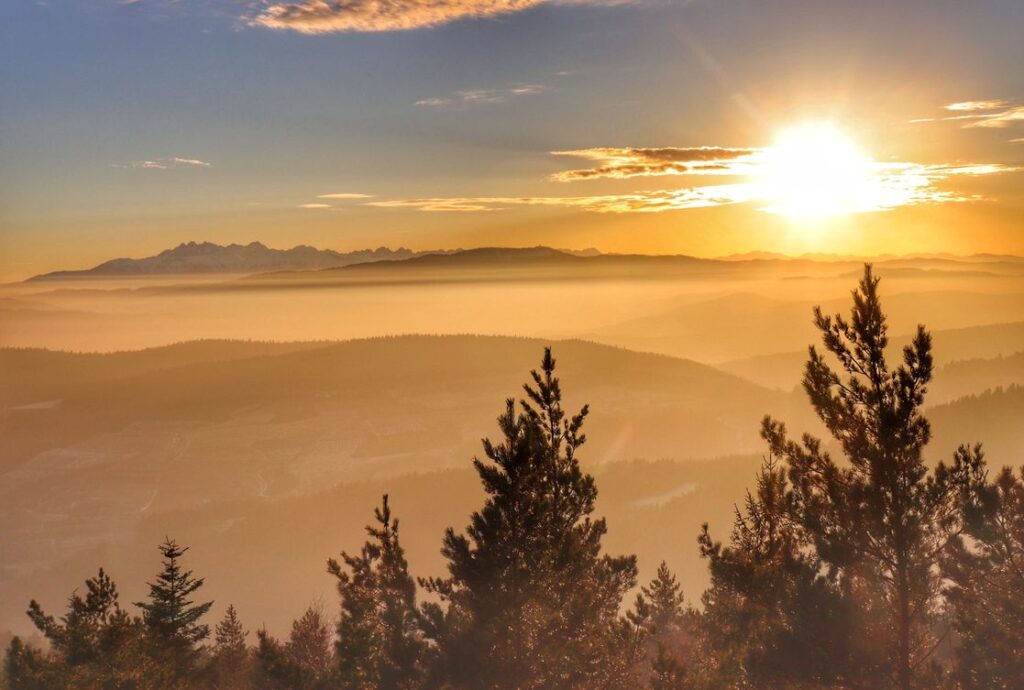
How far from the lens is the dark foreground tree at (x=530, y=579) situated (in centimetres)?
2672

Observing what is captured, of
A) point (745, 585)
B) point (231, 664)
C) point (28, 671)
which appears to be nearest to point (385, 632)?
point (745, 585)

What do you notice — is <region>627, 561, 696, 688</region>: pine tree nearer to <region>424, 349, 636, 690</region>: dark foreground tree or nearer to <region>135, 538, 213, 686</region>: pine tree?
<region>424, 349, 636, 690</region>: dark foreground tree

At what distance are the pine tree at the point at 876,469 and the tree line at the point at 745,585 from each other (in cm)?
5

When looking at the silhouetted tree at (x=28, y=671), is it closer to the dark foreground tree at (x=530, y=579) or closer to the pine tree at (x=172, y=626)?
the pine tree at (x=172, y=626)

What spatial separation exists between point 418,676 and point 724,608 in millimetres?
12417

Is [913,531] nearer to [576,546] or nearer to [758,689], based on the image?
[758,689]

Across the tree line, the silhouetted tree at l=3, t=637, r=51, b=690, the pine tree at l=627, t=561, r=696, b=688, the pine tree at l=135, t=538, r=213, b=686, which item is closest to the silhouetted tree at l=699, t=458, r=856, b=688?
the tree line

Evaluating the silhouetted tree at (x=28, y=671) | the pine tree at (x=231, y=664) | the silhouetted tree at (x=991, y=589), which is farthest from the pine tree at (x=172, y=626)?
the silhouetted tree at (x=991, y=589)

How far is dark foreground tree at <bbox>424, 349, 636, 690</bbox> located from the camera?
26719 millimetres

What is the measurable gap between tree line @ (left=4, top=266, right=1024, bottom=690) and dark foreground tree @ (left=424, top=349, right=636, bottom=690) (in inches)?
2.7

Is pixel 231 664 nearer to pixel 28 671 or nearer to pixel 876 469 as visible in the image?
pixel 28 671

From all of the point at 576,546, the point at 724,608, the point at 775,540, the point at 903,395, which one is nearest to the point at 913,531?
the point at 903,395

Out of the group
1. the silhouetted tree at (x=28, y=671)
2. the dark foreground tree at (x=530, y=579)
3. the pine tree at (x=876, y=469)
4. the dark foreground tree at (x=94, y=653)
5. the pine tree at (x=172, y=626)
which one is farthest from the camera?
the pine tree at (x=172, y=626)

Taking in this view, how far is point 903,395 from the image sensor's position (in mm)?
20625
